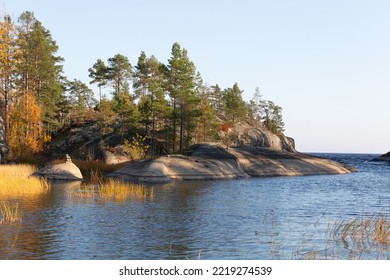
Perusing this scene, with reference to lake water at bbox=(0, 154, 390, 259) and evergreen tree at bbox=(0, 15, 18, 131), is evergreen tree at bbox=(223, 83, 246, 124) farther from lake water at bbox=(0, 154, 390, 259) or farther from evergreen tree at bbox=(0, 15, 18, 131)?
lake water at bbox=(0, 154, 390, 259)

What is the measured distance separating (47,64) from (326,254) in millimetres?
61360

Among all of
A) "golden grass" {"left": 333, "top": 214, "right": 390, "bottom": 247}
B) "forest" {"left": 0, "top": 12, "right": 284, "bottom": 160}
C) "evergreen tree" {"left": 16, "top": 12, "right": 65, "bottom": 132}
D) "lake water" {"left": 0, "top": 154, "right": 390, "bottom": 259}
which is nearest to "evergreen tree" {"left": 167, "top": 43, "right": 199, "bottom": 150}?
"forest" {"left": 0, "top": 12, "right": 284, "bottom": 160}

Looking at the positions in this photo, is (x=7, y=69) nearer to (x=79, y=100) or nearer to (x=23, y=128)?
(x=23, y=128)

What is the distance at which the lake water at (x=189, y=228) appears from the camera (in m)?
14.8

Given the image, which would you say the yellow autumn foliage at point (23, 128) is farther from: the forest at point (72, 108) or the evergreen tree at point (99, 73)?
the evergreen tree at point (99, 73)

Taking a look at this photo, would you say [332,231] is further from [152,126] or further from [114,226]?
[152,126]

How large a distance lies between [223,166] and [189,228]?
35.1 m

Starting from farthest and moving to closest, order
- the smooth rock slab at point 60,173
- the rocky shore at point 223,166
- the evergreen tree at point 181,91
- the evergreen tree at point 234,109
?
the evergreen tree at point 234,109, the evergreen tree at point 181,91, the rocky shore at point 223,166, the smooth rock slab at point 60,173

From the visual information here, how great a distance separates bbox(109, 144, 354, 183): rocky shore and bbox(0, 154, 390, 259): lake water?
15705 mm

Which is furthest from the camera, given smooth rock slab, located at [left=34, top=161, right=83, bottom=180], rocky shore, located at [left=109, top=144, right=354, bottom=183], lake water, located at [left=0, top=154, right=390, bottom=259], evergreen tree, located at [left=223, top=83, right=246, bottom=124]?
evergreen tree, located at [left=223, top=83, right=246, bottom=124]

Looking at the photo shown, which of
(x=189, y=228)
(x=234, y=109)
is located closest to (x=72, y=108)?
(x=234, y=109)

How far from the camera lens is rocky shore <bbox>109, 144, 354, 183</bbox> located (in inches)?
1893

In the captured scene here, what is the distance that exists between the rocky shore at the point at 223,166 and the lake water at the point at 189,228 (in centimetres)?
1570

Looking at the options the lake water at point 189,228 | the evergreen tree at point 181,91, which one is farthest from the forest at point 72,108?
the lake water at point 189,228
